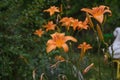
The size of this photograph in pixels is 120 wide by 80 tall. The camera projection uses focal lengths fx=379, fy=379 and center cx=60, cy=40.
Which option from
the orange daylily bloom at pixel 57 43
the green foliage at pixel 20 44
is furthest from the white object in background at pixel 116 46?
the orange daylily bloom at pixel 57 43

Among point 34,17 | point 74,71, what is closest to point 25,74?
point 34,17

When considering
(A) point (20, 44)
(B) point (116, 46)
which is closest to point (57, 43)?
(A) point (20, 44)

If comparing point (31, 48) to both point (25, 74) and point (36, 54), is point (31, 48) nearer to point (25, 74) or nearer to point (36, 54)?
point (36, 54)

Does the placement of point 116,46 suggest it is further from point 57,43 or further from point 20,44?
point 57,43

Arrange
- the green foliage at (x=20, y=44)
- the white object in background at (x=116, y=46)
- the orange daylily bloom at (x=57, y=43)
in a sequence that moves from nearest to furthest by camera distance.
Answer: the orange daylily bloom at (x=57, y=43) → the green foliage at (x=20, y=44) → the white object in background at (x=116, y=46)

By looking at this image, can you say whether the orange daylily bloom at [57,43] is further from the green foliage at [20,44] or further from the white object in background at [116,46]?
the white object in background at [116,46]

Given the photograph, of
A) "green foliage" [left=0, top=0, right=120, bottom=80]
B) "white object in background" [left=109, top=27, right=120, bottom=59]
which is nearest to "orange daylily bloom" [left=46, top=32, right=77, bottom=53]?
"green foliage" [left=0, top=0, right=120, bottom=80]

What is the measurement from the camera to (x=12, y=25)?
12.2 ft

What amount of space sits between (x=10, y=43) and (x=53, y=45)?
5.36 feet

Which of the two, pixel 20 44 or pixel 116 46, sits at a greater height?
pixel 20 44

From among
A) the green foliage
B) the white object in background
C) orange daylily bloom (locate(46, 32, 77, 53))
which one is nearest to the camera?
orange daylily bloom (locate(46, 32, 77, 53))

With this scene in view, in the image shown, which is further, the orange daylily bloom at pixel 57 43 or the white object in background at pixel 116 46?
A: the white object in background at pixel 116 46

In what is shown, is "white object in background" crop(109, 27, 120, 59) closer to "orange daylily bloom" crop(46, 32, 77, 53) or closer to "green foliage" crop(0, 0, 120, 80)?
"green foliage" crop(0, 0, 120, 80)

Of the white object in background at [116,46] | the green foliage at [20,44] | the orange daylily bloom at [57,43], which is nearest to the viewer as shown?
the orange daylily bloom at [57,43]
